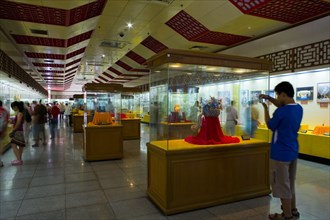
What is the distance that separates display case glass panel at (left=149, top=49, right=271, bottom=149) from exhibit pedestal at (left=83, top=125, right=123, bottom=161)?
100 inches

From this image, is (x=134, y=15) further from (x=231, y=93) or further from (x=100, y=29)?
(x=231, y=93)

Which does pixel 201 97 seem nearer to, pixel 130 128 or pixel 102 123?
pixel 102 123

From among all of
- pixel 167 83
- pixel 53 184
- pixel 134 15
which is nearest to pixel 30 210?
pixel 53 184

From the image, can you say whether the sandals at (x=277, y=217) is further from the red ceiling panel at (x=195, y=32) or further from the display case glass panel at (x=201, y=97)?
the red ceiling panel at (x=195, y=32)

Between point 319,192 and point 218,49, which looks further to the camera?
point 218,49

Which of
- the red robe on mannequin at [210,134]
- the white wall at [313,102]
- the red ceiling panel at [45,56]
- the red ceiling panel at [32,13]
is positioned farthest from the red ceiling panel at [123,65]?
the red robe on mannequin at [210,134]

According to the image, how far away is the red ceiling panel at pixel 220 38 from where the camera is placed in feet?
23.4

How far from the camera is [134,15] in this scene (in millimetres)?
6363

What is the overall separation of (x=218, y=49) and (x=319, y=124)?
418 centimetres

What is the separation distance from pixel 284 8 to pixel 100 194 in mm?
5301

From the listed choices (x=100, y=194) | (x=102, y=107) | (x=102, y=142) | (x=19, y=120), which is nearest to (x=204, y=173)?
(x=100, y=194)

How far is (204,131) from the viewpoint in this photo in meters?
3.74

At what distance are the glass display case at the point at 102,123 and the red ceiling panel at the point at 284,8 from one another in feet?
12.8

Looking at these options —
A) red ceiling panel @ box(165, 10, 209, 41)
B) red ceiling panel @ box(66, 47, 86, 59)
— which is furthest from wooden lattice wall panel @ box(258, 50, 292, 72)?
red ceiling panel @ box(66, 47, 86, 59)
